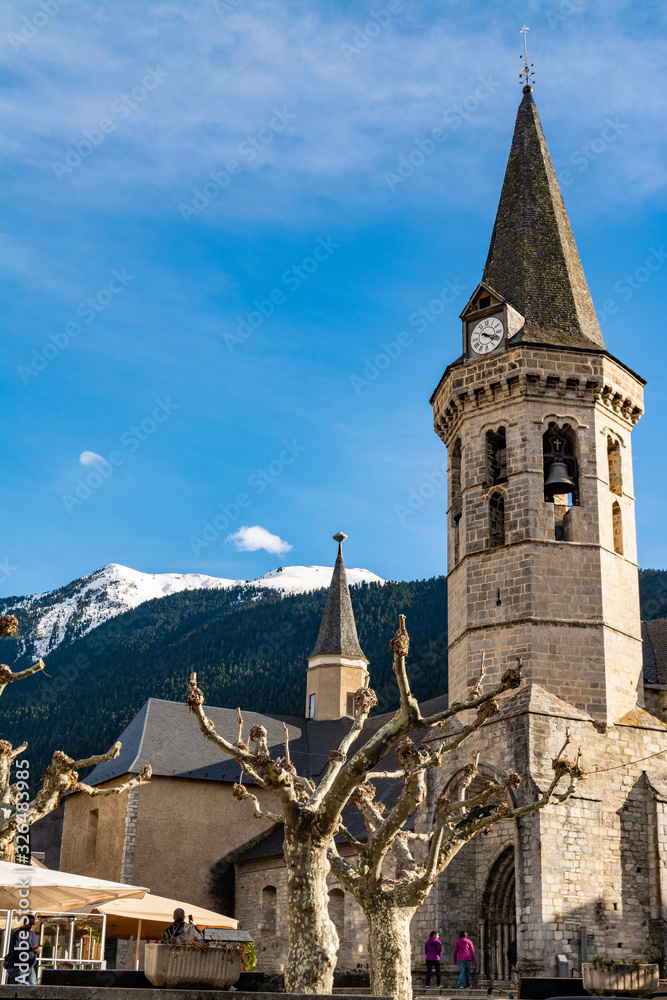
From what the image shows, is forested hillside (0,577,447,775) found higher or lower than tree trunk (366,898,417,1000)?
higher

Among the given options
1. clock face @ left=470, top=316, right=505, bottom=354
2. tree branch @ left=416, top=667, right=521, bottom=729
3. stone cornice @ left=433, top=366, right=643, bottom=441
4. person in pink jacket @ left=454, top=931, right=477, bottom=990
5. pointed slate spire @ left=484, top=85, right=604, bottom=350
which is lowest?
person in pink jacket @ left=454, top=931, right=477, bottom=990

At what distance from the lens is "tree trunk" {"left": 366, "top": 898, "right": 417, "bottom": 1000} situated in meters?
15.9

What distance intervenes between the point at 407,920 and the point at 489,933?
27.4ft

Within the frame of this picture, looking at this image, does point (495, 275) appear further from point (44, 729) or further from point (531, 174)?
point (44, 729)

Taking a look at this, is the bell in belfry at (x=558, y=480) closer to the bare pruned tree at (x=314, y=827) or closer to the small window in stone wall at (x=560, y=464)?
the small window in stone wall at (x=560, y=464)

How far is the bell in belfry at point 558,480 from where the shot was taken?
25172 millimetres

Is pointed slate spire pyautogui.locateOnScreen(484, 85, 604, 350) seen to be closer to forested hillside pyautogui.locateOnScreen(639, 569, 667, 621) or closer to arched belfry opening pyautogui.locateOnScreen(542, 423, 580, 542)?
arched belfry opening pyautogui.locateOnScreen(542, 423, 580, 542)

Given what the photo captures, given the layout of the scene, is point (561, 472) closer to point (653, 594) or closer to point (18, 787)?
point (18, 787)

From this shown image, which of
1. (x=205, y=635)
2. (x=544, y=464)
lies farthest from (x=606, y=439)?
(x=205, y=635)

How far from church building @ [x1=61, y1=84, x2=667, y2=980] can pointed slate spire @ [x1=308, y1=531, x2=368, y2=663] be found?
13440 millimetres

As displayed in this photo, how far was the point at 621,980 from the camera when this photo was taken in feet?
48.0

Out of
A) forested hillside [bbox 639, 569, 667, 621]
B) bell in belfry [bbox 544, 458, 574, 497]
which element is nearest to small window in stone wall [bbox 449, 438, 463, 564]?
bell in belfry [bbox 544, 458, 574, 497]

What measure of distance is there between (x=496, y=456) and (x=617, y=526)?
11.9 ft

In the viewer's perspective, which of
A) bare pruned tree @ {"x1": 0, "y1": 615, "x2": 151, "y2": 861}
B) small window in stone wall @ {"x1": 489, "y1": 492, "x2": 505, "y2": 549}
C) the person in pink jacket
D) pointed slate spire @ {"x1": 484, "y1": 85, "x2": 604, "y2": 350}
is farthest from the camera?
pointed slate spire @ {"x1": 484, "y1": 85, "x2": 604, "y2": 350}
